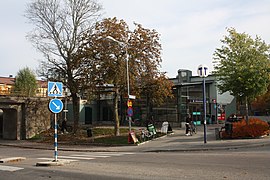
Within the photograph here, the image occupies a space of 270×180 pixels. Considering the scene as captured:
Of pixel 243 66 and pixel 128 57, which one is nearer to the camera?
pixel 243 66

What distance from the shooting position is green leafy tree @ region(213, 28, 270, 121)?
2372 cm

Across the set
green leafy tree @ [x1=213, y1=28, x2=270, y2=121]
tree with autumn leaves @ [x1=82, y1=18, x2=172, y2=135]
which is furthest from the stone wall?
green leafy tree @ [x1=213, y1=28, x2=270, y2=121]

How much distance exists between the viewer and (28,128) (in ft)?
119

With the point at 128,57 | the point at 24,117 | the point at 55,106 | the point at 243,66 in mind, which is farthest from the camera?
the point at 24,117

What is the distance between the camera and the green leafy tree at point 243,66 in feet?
77.8

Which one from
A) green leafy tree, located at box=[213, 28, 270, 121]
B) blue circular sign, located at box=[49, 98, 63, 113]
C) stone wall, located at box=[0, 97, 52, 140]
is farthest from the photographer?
stone wall, located at box=[0, 97, 52, 140]

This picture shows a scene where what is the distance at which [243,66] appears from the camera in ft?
78.2

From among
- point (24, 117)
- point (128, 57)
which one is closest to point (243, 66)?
point (128, 57)

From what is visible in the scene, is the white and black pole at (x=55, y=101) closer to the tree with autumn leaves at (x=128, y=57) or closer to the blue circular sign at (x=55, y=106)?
the blue circular sign at (x=55, y=106)

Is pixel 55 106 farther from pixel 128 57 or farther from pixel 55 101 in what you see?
pixel 128 57

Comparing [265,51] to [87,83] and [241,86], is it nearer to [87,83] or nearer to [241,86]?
[241,86]

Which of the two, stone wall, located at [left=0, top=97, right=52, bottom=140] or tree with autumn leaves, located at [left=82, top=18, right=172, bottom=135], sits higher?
tree with autumn leaves, located at [left=82, top=18, right=172, bottom=135]

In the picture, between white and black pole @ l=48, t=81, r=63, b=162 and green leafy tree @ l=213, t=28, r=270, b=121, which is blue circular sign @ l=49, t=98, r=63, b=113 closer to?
white and black pole @ l=48, t=81, r=63, b=162

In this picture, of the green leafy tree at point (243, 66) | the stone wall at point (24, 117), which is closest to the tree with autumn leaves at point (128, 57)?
the green leafy tree at point (243, 66)
